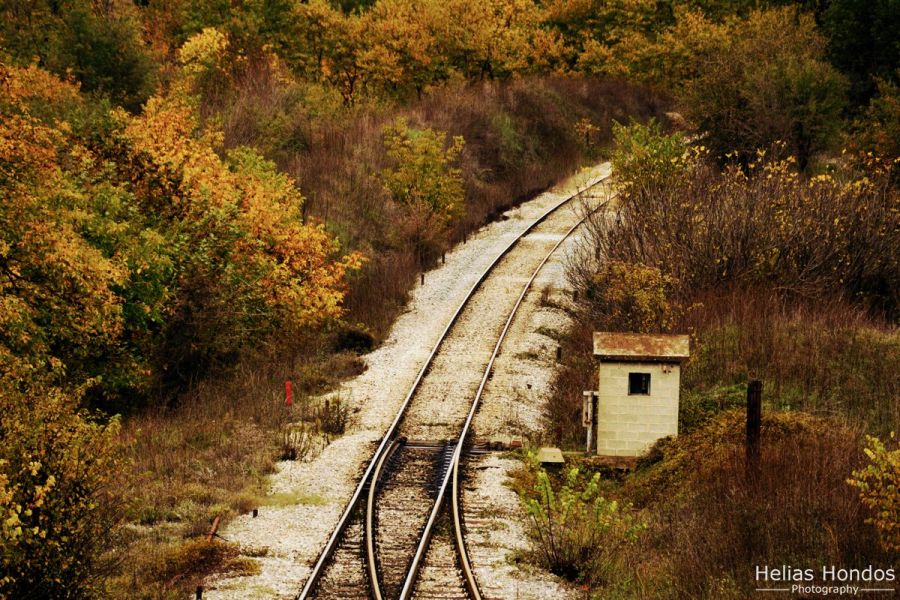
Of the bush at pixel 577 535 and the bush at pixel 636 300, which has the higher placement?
the bush at pixel 636 300

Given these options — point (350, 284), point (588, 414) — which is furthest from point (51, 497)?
point (350, 284)

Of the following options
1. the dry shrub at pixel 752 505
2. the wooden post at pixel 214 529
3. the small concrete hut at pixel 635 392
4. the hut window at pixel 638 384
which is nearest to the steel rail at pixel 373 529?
the wooden post at pixel 214 529

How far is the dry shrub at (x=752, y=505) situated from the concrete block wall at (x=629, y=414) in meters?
0.60

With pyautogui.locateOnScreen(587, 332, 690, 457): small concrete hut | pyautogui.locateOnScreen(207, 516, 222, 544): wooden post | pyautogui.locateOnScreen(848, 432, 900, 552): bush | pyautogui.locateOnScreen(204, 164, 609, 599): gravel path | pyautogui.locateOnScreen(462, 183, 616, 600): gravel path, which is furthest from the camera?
pyautogui.locateOnScreen(587, 332, 690, 457): small concrete hut

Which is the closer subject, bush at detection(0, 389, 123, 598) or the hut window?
bush at detection(0, 389, 123, 598)

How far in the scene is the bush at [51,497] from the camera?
10.7 m

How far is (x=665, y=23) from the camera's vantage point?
6438cm

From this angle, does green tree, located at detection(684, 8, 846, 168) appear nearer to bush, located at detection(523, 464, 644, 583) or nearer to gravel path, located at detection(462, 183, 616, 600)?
gravel path, located at detection(462, 183, 616, 600)

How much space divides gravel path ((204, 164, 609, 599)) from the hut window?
2817mm

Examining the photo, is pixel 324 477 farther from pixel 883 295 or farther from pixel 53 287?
pixel 883 295

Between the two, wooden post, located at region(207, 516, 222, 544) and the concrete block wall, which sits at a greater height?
the concrete block wall

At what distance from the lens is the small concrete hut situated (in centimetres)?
1702

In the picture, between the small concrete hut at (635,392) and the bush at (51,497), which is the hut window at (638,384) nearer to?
the small concrete hut at (635,392)

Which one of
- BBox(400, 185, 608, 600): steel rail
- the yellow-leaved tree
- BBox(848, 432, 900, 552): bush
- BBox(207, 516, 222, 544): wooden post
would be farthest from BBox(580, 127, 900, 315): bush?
BBox(848, 432, 900, 552): bush
